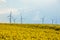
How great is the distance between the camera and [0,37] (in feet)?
90.5

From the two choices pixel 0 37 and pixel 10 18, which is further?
pixel 10 18

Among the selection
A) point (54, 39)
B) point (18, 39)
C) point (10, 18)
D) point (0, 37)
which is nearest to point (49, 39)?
point (54, 39)

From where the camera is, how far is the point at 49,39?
1237 inches

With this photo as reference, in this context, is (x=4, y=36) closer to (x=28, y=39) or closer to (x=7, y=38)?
(x=7, y=38)

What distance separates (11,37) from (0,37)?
1.58 m

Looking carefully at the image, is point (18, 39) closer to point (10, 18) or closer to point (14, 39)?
point (14, 39)

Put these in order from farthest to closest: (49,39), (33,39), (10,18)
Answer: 1. (10,18)
2. (49,39)
3. (33,39)

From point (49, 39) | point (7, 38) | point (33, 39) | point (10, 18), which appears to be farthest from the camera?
point (10, 18)

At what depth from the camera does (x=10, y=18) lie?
88.7m

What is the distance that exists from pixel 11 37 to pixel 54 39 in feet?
25.7

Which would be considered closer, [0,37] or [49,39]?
[0,37]

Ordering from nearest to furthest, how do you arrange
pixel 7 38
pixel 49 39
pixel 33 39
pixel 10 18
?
pixel 7 38 < pixel 33 39 < pixel 49 39 < pixel 10 18

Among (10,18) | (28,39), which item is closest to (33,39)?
(28,39)

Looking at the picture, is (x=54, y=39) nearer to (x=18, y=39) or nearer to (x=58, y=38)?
(x=58, y=38)
